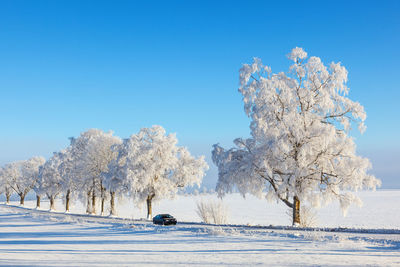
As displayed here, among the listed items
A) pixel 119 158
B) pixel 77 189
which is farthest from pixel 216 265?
pixel 77 189

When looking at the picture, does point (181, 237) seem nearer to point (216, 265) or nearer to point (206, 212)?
point (216, 265)

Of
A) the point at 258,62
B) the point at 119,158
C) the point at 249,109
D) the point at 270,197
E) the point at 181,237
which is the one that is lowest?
the point at 181,237

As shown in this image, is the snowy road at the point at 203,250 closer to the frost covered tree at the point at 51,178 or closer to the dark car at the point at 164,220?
the dark car at the point at 164,220

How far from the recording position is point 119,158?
155 feet

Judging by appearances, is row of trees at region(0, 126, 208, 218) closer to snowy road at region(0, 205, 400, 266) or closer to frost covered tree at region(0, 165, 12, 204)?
snowy road at region(0, 205, 400, 266)

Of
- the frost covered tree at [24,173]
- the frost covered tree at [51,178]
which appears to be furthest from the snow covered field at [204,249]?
the frost covered tree at [24,173]

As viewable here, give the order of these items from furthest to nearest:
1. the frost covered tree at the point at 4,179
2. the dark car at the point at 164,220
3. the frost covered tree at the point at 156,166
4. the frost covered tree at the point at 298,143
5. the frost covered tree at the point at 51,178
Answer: the frost covered tree at the point at 4,179 < the frost covered tree at the point at 51,178 < the frost covered tree at the point at 156,166 < the dark car at the point at 164,220 < the frost covered tree at the point at 298,143

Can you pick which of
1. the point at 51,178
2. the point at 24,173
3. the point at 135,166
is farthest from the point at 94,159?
the point at 24,173

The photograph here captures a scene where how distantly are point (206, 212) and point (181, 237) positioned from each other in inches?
556

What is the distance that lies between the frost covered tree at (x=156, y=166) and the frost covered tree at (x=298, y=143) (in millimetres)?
14906

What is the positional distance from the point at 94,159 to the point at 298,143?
114ft

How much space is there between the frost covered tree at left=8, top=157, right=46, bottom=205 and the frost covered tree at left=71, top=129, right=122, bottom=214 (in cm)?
3151

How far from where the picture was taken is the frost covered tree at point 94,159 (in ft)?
175

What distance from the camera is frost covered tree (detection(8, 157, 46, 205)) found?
8694 cm
